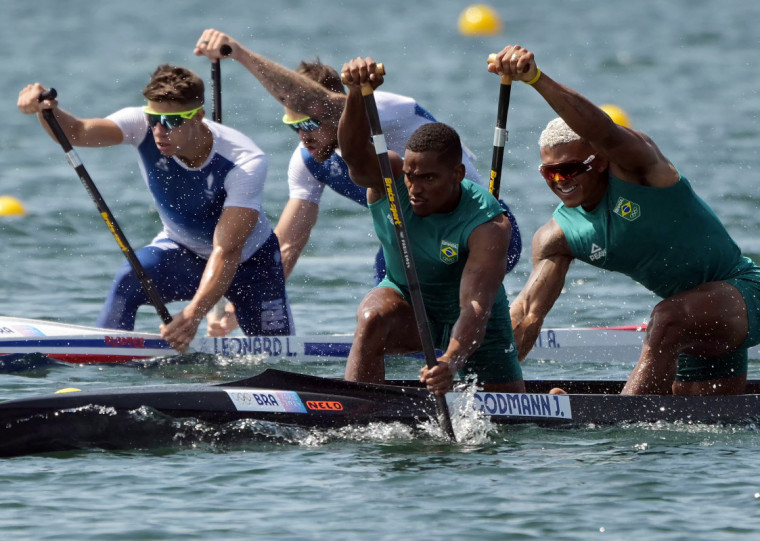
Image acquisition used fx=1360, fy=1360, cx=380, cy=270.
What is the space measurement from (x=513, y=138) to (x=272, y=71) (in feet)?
43.6

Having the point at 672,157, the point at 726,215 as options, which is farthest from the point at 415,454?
the point at 672,157

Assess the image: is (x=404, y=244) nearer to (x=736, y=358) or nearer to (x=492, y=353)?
(x=492, y=353)

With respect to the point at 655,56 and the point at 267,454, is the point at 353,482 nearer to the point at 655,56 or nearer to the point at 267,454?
the point at 267,454

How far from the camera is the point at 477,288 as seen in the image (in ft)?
20.1

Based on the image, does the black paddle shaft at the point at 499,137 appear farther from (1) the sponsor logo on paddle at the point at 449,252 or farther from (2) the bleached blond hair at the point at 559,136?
(1) the sponsor logo on paddle at the point at 449,252

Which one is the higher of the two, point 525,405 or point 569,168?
point 569,168

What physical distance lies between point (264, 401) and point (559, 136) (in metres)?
1.87

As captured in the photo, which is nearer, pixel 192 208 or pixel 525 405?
pixel 525 405

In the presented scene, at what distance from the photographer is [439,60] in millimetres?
32188

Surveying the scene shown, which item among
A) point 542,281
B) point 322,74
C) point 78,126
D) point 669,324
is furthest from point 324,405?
point 78,126

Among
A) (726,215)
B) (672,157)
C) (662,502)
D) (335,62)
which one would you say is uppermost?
(335,62)

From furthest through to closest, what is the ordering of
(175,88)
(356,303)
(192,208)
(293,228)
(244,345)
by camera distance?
(356,303) < (293,228) < (244,345) < (192,208) < (175,88)

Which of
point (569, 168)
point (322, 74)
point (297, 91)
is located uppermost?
point (322, 74)

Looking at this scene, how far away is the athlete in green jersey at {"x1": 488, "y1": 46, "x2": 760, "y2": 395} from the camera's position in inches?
251
